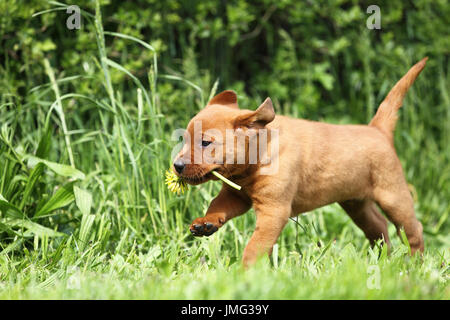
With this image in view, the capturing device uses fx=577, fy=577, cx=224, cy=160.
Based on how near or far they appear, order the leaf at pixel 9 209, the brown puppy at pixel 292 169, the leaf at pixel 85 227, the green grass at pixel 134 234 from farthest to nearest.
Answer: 1. the leaf at pixel 85 227
2. the leaf at pixel 9 209
3. the brown puppy at pixel 292 169
4. the green grass at pixel 134 234

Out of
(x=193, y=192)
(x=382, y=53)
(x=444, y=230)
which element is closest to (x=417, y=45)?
(x=382, y=53)

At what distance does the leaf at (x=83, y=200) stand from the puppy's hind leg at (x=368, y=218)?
→ 1.53 metres

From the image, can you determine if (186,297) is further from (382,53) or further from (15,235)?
(382,53)

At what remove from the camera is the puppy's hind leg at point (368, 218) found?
3.60 m

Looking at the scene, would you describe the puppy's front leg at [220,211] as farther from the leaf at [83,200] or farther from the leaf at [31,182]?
the leaf at [31,182]

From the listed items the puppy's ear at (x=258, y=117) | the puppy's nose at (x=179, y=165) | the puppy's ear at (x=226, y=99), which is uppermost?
the puppy's ear at (x=226, y=99)

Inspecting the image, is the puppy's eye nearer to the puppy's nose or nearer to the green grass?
the puppy's nose

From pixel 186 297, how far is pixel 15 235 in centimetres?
145

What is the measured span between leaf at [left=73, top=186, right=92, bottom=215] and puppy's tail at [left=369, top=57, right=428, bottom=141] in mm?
1792

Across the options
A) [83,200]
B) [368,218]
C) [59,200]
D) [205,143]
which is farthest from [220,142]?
[368,218]

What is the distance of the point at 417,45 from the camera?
6078 millimetres

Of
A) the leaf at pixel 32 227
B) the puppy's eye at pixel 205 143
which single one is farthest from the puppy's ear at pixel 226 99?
the leaf at pixel 32 227

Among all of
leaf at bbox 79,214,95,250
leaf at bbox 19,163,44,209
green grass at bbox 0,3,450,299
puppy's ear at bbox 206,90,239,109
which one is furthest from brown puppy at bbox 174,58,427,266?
leaf at bbox 19,163,44,209

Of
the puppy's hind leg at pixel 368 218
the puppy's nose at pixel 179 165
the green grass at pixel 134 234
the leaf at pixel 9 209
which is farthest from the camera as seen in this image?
the puppy's hind leg at pixel 368 218
